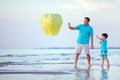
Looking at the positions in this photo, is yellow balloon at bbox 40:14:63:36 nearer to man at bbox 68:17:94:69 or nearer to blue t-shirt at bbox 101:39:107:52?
man at bbox 68:17:94:69

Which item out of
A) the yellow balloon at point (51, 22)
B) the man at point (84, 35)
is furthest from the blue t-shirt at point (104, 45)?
the yellow balloon at point (51, 22)

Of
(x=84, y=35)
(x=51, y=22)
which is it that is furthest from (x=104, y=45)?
(x=51, y=22)

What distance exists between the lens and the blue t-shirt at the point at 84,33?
675 centimetres

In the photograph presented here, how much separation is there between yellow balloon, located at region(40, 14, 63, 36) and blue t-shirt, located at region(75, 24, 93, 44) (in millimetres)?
399

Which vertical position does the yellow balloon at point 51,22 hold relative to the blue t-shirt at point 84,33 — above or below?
above

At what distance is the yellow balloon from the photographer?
635cm

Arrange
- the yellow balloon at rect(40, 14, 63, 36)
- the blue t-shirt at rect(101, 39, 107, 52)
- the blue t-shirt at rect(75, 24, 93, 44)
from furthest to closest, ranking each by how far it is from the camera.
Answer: the blue t-shirt at rect(101, 39, 107, 52)
the blue t-shirt at rect(75, 24, 93, 44)
the yellow balloon at rect(40, 14, 63, 36)

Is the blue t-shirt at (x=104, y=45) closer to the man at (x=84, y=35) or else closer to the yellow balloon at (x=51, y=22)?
the man at (x=84, y=35)

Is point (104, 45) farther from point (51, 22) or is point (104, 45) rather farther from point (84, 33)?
point (51, 22)

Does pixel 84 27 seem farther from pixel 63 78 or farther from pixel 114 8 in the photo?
pixel 114 8

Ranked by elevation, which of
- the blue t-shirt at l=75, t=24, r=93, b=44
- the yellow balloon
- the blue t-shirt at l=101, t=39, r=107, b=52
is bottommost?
the blue t-shirt at l=101, t=39, r=107, b=52

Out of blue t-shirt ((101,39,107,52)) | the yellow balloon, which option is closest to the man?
the yellow balloon

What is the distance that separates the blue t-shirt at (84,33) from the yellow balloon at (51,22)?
1.31 ft

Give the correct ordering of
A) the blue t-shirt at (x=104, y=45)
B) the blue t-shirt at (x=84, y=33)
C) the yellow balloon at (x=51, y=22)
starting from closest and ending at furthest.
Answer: the yellow balloon at (x=51, y=22) → the blue t-shirt at (x=84, y=33) → the blue t-shirt at (x=104, y=45)
